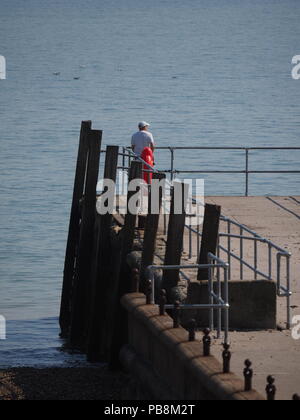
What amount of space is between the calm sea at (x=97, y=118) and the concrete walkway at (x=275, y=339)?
4651 millimetres

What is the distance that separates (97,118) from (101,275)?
54.3 metres

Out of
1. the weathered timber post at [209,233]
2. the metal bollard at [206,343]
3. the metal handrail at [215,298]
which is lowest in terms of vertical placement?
the metal bollard at [206,343]

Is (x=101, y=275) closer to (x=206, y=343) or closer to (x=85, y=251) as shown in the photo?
(x=85, y=251)

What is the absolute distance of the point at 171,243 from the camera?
1571cm

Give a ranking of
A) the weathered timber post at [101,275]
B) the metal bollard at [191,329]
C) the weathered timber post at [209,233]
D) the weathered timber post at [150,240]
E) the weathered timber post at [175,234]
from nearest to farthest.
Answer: the metal bollard at [191,329] < the weathered timber post at [209,233] < the weathered timber post at [175,234] < the weathered timber post at [150,240] < the weathered timber post at [101,275]

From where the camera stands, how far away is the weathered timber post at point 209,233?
600 inches

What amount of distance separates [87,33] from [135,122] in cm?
11450

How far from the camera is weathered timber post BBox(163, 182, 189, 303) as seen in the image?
51.1 ft

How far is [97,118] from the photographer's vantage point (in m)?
74.6

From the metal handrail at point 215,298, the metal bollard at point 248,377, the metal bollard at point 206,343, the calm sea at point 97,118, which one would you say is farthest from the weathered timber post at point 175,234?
the calm sea at point 97,118

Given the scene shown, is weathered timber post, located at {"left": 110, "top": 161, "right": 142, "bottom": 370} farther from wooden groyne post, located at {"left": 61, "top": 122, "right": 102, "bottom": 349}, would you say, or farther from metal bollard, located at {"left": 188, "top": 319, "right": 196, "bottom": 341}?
metal bollard, located at {"left": 188, "top": 319, "right": 196, "bottom": 341}

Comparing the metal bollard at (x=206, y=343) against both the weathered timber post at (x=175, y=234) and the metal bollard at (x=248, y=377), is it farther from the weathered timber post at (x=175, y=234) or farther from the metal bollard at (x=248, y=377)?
the weathered timber post at (x=175, y=234)

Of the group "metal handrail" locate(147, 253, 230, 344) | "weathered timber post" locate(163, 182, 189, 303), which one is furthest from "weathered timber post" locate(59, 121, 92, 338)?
"metal handrail" locate(147, 253, 230, 344)

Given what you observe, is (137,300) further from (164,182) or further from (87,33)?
(87,33)
